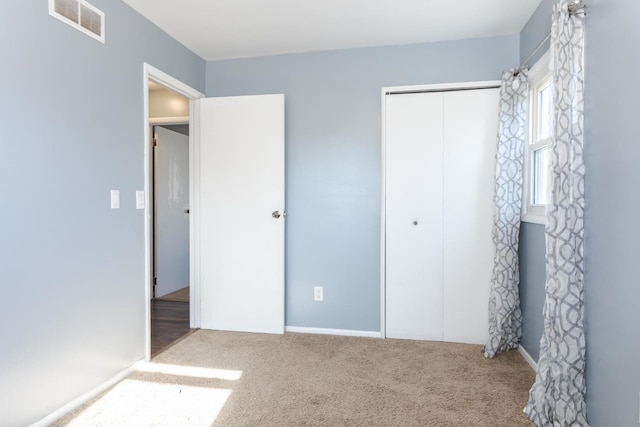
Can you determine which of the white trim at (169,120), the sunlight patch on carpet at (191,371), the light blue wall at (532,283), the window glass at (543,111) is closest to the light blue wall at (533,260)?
the light blue wall at (532,283)

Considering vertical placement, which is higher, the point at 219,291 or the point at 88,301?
the point at 88,301

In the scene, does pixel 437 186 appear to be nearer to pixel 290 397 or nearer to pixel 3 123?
pixel 290 397

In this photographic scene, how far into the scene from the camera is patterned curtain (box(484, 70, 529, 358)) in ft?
7.86

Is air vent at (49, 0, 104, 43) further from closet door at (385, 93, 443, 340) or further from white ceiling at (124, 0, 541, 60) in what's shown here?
closet door at (385, 93, 443, 340)

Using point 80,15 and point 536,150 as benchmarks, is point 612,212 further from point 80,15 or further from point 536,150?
point 80,15

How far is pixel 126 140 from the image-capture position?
2.20 m

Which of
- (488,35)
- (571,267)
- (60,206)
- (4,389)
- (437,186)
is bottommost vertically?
(4,389)

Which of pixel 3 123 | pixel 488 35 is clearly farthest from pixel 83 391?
pixel 488 35

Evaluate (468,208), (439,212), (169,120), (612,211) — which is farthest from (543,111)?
(169,120)

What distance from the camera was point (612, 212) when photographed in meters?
1.39

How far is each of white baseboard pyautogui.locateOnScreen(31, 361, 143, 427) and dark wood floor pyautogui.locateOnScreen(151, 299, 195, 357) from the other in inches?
12.6

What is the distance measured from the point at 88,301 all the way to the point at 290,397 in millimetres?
1248

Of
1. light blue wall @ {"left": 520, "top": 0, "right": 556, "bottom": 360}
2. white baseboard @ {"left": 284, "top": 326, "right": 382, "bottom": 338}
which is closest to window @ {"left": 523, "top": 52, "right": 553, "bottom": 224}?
light blue wall @ {"left": 520, "top": 0, "right": 556, "bottom": 360}

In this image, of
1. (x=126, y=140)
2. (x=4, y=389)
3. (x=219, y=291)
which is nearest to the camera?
(x=4, y=389)
